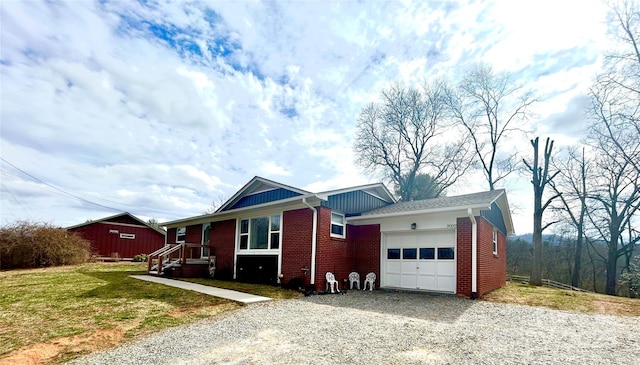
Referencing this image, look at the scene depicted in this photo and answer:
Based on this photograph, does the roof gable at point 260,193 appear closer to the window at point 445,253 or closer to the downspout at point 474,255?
the window at point 445,253

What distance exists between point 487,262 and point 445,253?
1673 mm

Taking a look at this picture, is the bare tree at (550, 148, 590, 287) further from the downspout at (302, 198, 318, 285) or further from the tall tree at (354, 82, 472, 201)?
the downspout at (302, 198, 318, 285)

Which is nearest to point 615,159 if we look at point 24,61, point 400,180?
point 400,180

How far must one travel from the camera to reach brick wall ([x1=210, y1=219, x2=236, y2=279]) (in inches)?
561

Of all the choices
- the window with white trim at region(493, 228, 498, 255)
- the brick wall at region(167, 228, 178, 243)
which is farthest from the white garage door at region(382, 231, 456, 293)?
the brick wall at region(167, 228, 178, 243)

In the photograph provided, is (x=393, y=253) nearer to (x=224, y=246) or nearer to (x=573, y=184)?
(x=224, y=246)

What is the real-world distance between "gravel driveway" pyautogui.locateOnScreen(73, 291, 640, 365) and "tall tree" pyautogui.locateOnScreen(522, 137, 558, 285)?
1028cm

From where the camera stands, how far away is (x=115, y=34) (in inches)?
355

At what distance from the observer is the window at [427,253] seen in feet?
36.1

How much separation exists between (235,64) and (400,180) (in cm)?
1876

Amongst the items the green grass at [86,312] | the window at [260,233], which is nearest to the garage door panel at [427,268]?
the window at [260,233]

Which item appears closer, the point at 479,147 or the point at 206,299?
the point at 206,299

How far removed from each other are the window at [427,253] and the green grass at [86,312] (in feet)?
21.0

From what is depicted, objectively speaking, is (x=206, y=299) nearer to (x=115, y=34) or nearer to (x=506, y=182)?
(x=115, y=34)
